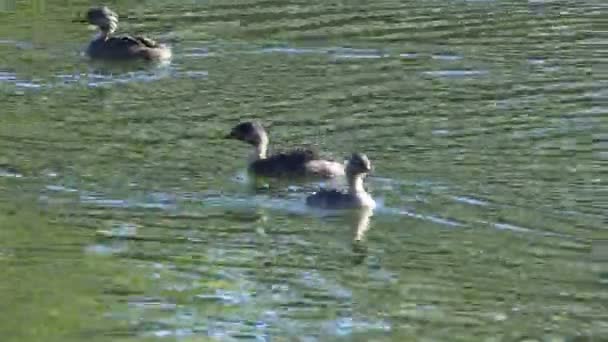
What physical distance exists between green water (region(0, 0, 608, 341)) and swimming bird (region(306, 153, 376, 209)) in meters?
0.19

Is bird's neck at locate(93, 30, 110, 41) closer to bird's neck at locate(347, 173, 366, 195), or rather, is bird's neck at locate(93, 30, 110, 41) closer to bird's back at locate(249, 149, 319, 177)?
bird's back at locate(249, 149, 319, 177)

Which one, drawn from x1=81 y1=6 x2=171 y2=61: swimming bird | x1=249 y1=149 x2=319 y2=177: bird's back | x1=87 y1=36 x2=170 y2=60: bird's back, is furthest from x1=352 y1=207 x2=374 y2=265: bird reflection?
x1=87 y1=36 x2=170 y2=60: bird's back

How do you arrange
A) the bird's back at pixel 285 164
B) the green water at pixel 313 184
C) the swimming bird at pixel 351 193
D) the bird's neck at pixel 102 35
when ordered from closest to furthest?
the green water at pixel 313 184 < the swimming bird at pixel 351 193 < the bird's back at pixel 285 164 < the bird's neck at pixel 102 35

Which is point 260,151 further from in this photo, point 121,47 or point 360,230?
point 121,47

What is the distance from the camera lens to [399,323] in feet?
41.5

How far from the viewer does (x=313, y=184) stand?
1762 cm

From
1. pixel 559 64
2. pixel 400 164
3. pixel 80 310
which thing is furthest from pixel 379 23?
pixel 80 310

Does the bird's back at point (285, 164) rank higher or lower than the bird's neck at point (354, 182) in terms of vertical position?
higher

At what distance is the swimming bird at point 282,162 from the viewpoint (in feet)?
57.2

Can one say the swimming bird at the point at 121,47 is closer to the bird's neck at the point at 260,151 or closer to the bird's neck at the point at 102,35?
the bird's neck at the point at 102,35

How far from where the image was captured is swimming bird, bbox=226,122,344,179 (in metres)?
17.4

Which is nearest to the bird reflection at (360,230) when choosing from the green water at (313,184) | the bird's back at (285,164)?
the green water at (313,184)

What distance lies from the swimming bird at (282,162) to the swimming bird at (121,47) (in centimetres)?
445

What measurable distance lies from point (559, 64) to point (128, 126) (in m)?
5.44
